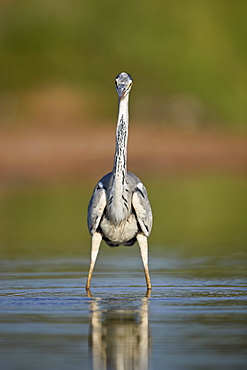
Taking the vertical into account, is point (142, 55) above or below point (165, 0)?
below

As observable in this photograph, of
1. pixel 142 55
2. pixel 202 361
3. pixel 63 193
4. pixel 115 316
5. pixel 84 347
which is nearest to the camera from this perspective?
pixel 202 361

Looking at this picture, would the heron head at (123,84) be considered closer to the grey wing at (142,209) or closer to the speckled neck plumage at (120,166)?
the speckled neck plumage at (120,166)

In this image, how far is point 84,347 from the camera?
7746 mm

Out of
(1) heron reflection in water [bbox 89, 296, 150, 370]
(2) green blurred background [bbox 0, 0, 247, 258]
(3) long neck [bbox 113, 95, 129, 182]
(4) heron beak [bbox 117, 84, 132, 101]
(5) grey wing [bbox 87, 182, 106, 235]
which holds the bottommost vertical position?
(1) heron reflection in water [bbox 89, 296, 150, 370]

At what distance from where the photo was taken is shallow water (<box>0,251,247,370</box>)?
24.2 feet

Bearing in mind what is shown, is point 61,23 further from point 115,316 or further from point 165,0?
point 115,316

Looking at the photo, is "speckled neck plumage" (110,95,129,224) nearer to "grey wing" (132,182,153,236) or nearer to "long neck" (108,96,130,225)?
"long neck" (108,96,130,225)

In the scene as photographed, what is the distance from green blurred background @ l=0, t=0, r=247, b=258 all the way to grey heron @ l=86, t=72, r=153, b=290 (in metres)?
12.1

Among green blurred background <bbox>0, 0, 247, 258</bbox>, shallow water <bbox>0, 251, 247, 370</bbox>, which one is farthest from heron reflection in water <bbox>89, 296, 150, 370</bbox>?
green blurred background <bbox>0, 0, 247, 258</bbox>

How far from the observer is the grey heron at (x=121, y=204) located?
Answer: 1070 centimetres

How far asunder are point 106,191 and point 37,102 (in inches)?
1399

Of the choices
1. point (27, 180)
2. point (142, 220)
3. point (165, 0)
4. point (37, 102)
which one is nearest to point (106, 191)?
point (142, 220)

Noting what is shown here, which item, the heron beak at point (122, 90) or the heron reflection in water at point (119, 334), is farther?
the heron beak at point (122, 90)

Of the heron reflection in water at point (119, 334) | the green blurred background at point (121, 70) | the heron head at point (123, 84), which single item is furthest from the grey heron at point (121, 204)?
the green blurred background at point (121, 70)
